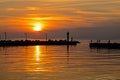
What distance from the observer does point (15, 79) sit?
22.8m

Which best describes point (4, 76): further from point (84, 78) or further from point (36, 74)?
point (84, 78)

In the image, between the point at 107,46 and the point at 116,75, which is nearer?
the point at 116,75

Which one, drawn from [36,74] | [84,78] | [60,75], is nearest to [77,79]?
[84,78]

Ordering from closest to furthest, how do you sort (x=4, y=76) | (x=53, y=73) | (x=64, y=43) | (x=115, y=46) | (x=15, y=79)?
(x=15, y=79) → (x=4, y=76) → (x=53, y=73) → (x=115, y=46) → (x=64, y=43)

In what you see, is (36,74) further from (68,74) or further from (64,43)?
(64,43)

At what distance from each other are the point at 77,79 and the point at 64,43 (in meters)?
121

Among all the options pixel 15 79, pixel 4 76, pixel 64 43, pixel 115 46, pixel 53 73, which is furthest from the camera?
pixel 64 43

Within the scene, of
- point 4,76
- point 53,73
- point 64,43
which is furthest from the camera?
point 64,43

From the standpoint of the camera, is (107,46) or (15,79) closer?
(15,79)

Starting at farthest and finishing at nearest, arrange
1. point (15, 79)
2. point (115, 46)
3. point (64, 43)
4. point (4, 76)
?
point (64, 43)
point (115, 46)
point (4, 76)
point (15, 79)

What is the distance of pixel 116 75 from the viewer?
2461cm

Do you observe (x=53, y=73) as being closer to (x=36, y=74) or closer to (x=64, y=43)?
(x=36, y=74)

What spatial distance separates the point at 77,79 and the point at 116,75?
3315mm

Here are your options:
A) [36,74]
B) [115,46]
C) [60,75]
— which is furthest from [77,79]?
[115,46]
